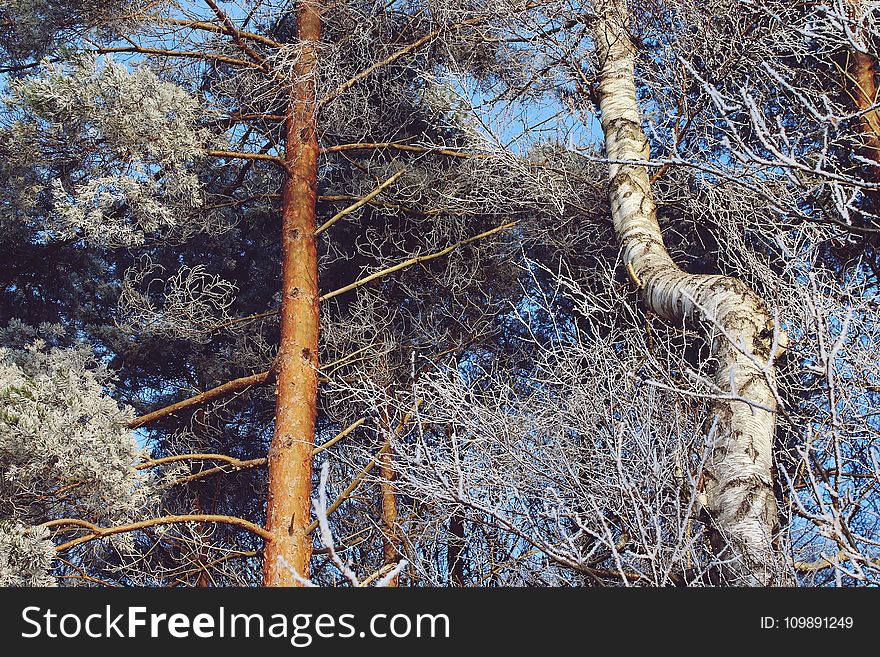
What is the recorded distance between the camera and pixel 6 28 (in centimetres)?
797

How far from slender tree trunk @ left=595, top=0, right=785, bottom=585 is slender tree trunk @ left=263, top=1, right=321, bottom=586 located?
2.63 m

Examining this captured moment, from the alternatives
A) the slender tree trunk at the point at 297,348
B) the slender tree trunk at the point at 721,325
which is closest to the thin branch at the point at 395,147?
the slender tree trunk at the point at 297,348

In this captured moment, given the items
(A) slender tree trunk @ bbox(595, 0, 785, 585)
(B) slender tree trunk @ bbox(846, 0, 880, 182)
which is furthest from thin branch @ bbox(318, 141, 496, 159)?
(B) slender tree trunk @ bbox(846, 0, 880, 182)

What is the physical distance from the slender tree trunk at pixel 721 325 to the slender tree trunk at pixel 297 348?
2627 millimetres

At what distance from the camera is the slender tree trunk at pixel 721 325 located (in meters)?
4.91

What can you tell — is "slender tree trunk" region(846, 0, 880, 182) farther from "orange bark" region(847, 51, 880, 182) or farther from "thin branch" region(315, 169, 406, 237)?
"thin branch" region(315, 169, 406, 237)

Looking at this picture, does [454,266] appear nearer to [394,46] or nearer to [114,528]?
[394,46]

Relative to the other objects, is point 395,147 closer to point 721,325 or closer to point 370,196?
point 370,196

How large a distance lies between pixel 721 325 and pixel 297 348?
160 inches

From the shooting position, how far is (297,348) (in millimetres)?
7047

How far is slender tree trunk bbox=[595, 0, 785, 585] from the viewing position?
16.1 feet

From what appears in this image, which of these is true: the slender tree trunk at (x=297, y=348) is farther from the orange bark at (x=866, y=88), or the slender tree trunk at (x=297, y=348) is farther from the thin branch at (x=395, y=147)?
the orange bark at (x=866, y=88)

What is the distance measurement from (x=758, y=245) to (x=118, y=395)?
711 cm

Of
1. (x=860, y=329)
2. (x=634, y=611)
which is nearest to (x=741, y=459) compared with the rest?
(x=860, y=329)
